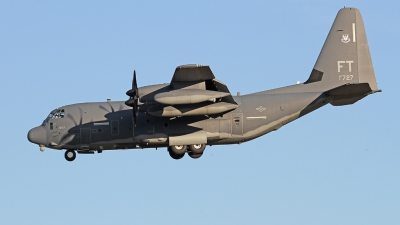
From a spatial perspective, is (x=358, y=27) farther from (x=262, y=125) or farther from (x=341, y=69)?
(x=262, y=125)

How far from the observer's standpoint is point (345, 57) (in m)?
32.2

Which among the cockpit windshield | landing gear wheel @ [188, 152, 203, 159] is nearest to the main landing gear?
landing gear wheel @ [188, 152, 203, 159]

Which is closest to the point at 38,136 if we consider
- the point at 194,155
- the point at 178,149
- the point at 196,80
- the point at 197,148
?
the point at 178,149

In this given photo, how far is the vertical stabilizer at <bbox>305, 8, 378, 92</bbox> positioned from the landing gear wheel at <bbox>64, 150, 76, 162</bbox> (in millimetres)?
11409

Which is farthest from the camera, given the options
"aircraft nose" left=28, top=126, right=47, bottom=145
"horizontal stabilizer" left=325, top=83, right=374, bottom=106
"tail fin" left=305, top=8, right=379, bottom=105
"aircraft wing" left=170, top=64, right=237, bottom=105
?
"tail fin" left=305, top=8, right=379, bottom=105

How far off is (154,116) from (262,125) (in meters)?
4.76

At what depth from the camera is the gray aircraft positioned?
1134 inches

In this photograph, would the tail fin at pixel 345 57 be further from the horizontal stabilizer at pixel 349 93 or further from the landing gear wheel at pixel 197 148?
the landing gear wheel at pixel 197 148

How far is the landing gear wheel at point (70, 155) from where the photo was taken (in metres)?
32.0

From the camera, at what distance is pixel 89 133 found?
31016 mm

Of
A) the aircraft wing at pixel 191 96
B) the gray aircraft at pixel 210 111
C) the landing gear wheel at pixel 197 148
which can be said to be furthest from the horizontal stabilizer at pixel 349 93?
the landing gear wheel at pixel 197 148

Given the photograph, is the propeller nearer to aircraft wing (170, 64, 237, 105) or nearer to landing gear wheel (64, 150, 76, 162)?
aircraft wing (170, 64, 237, 105)

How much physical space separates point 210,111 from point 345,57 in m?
7.63

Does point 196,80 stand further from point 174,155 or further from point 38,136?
point 38,136
